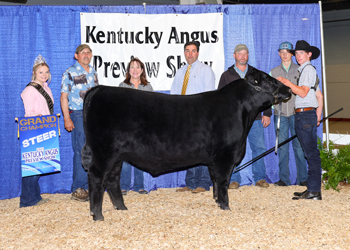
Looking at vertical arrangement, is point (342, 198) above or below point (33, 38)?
below

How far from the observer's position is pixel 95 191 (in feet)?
11.7

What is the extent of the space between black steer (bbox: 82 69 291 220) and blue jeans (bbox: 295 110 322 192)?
466 millimetres

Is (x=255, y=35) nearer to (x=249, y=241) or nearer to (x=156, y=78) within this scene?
(x=156, y=78)

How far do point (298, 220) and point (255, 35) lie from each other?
2.89 meters

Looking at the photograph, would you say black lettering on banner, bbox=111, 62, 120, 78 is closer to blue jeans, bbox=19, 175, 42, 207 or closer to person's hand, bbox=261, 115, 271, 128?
blue jeans, bbox=19, 175, 42, 207

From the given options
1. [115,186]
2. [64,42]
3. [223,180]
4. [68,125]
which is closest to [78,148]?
[68,125]

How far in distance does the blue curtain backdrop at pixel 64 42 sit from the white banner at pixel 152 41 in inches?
5.5

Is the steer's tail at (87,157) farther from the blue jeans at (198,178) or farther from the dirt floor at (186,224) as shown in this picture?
the blue jeans at (198,178)

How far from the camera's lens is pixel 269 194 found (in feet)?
15.6

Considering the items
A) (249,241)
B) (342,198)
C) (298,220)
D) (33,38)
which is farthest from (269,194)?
(33,38)

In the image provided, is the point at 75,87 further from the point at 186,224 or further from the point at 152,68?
the point at 186,224

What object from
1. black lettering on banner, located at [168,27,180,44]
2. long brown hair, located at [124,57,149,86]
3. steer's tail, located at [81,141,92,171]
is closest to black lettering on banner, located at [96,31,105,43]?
long brown hair, located at [124,57,149,86]

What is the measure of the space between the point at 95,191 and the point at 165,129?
0.96 metres

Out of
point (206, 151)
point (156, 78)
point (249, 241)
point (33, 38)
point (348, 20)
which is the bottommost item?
point (249, 241)
